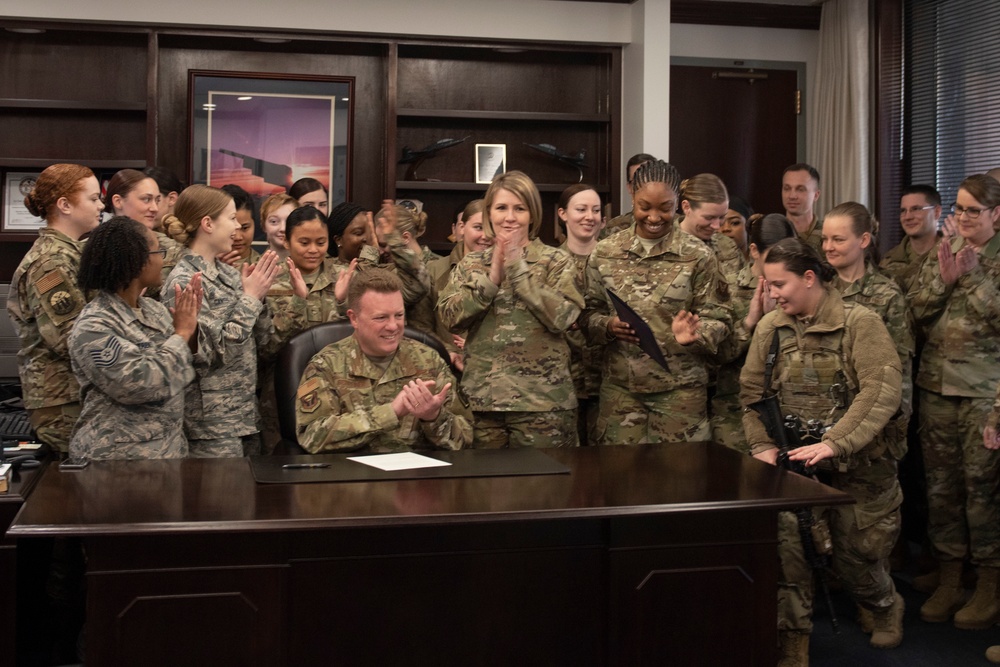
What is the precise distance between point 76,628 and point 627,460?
181 cm

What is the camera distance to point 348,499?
90.0 inches

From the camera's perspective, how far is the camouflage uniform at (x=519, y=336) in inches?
127

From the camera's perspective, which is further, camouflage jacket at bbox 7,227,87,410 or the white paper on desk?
camouflage jacket at bbox 7,227,87,410

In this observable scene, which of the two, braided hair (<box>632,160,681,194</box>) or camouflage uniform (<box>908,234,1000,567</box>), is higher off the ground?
braided hair (<box>632,160,681,194</box>)

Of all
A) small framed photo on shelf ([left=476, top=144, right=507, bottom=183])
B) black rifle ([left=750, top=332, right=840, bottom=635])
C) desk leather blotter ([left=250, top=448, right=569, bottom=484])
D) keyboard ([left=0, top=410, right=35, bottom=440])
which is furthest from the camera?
small framed photo on shelf ([left=476, top=144, right=507, bottom=183])

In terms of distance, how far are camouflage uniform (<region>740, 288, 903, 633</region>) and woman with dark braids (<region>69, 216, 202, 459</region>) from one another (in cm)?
175

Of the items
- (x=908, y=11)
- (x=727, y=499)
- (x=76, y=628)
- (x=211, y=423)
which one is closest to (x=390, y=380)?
(x=211, y=423)

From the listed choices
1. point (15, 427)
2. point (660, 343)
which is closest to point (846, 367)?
point (660, 343)

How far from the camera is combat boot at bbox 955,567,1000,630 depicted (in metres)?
3.69

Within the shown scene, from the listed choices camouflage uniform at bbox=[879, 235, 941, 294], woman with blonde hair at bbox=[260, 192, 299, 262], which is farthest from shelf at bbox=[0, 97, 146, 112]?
camouflage uniform at bbox=[879, 235, 941, 294]

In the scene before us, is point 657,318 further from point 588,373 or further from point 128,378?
point 128,378

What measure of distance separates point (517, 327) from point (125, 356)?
122 centimetres

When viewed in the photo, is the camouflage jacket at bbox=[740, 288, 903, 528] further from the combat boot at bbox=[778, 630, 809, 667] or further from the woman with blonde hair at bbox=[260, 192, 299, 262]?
the woman with blonde hair at bbox=[260, 192, 299, 262]

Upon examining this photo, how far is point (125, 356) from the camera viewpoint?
2.66 metres
